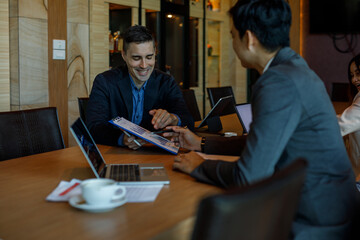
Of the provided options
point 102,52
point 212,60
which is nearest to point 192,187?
point 102,52

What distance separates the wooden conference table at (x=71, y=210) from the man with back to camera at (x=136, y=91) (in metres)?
0.70

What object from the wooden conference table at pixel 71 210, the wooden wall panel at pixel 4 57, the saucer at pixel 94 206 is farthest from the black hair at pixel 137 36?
the wooden wall panel at pixel 4 57

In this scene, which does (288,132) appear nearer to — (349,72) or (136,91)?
(136,91)

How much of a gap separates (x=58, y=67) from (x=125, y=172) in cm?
289

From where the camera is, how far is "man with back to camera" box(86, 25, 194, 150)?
8.30 feet

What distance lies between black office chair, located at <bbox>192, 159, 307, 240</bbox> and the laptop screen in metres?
0.79

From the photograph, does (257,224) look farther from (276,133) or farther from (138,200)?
(138,200)

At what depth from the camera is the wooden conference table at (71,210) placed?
1.10 meters

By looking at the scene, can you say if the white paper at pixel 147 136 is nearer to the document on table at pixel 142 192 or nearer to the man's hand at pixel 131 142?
the man's hand at pixel 131 142

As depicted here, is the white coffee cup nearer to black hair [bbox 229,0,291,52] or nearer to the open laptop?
the open laptop

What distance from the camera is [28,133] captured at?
2.17 metres

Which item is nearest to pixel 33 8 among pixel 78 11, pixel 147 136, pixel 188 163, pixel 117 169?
pixel 78 11

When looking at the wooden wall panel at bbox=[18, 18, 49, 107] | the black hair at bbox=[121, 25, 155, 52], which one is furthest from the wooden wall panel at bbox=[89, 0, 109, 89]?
the black hair at bbox=[121, 25, 155, 52]

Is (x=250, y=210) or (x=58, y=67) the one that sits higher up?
(x=58, y=67)
